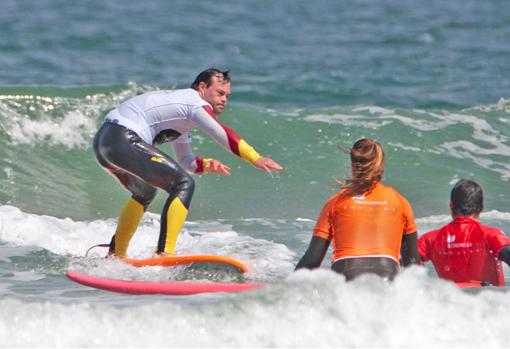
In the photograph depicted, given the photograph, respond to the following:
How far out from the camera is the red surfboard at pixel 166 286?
6910 millimetres

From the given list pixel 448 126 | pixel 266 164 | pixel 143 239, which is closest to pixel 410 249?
pixel 266 164

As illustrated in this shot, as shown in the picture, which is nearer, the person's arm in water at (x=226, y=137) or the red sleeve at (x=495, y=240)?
the red sleeve at (x=495, y=240)

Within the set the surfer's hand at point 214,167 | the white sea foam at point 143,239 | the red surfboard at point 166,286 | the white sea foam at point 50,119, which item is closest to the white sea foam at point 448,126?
the white sea foam at point 50,119

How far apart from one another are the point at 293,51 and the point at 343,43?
1.41m

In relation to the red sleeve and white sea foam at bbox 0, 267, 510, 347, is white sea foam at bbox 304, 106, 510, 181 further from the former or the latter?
white sea foam at bbox 0, 267, 510, 347

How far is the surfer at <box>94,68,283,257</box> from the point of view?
7.77m

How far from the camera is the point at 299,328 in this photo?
6.15m

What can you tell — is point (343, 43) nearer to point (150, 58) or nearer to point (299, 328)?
point (150, 58)

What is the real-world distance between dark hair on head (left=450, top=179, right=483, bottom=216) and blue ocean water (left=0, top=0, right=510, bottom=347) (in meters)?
0.52

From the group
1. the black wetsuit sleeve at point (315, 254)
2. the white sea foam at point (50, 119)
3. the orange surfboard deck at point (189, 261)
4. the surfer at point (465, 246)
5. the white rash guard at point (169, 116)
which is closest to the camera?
the black wetsuit sleeve at point (315, 254)

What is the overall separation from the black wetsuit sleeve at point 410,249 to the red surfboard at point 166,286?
91 centimetres

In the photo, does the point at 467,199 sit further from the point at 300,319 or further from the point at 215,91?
the point at 215,91

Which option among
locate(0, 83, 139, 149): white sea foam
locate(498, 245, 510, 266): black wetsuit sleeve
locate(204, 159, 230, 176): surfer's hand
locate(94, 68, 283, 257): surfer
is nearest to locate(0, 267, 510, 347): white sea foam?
locate(498, 245, 510, 266): black wetsuit sleeve

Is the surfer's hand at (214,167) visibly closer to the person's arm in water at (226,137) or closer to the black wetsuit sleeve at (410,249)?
the person's arm in water at (226,137)
